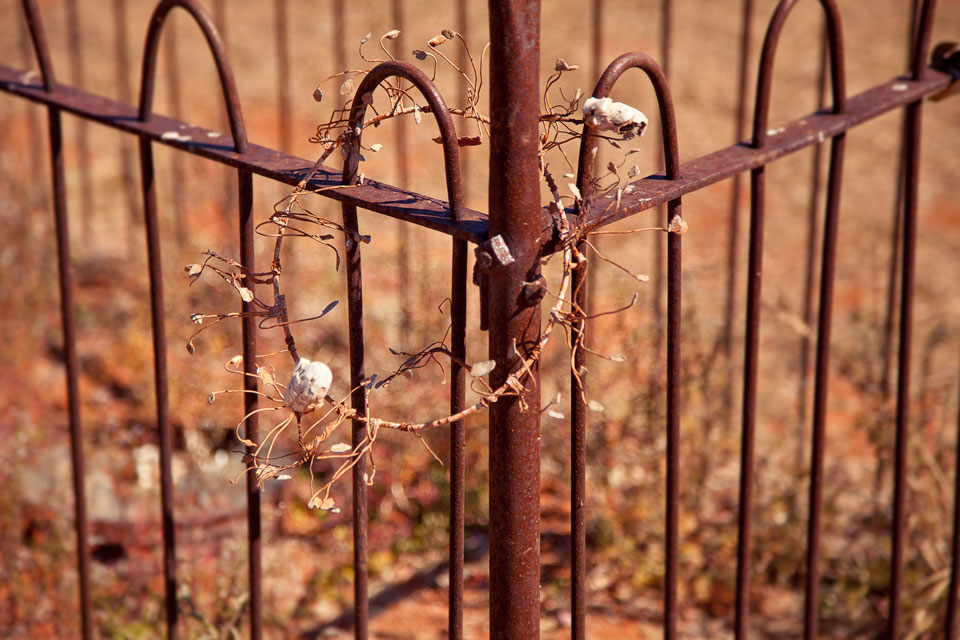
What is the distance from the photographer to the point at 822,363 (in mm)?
1729

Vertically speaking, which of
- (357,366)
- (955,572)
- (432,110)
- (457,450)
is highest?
(432,110)

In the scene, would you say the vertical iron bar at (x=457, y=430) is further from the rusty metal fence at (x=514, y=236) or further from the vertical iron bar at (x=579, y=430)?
the vertical iron bar at (x=579, y=430)

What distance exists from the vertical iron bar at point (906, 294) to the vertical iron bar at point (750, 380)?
14.7 inches

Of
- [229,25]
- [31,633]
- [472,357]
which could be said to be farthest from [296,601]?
[229,25]

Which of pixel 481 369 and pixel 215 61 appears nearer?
pixel 481 369

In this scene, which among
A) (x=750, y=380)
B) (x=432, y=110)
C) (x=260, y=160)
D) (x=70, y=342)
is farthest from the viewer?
(x=70, y=342)

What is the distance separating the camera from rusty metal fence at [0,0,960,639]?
1091 mm

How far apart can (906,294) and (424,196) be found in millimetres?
1080

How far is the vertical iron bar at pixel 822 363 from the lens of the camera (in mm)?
1669

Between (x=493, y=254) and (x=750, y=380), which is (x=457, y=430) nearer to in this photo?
(x=493, y=254)

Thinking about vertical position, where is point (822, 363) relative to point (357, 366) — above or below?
above

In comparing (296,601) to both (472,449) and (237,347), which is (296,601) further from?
(237,347)

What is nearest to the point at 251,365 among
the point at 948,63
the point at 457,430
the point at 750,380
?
the point at 457,430

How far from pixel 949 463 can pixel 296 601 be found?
1890mm
